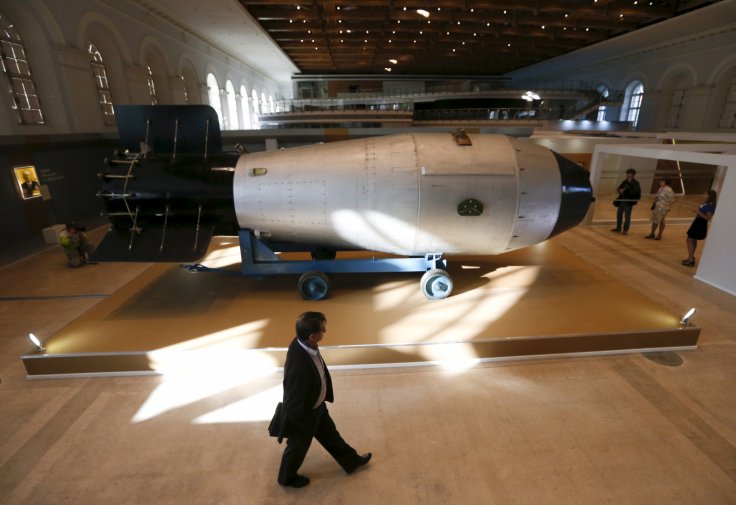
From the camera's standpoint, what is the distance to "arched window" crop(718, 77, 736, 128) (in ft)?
59.6

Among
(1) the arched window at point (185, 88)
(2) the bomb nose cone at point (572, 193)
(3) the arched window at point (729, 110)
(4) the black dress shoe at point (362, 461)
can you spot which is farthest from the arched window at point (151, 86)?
(3) the arched window at point (729, 110)

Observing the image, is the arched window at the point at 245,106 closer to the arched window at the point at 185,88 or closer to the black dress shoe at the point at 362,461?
the arched window at the point at 185,88

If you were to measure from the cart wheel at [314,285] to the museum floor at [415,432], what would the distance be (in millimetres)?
487

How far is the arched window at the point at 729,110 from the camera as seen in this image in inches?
715

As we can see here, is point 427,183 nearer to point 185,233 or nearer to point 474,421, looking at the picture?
point 474,421

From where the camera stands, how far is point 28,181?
895 centimetres

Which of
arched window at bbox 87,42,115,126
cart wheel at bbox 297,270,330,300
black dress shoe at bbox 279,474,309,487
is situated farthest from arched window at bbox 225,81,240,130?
black dress shoe at bbox 279,474,309,487

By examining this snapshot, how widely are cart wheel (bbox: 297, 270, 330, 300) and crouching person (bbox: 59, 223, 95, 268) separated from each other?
541 cm

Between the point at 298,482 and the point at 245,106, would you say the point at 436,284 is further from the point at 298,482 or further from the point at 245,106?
the point at 245,106

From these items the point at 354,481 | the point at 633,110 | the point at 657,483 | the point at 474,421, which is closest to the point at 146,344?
the point at 354,481

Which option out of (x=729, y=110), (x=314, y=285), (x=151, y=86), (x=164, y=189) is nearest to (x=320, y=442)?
(x=314, y=285)

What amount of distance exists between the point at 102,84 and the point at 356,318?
1347 cm

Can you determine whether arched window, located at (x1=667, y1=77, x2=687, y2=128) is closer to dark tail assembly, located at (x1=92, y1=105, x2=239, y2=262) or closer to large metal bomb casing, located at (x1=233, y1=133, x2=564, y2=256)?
large metal bomb casing, located at (x1=233, y1=133, x2=564, y2=256)

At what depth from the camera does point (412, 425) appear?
3469mm
